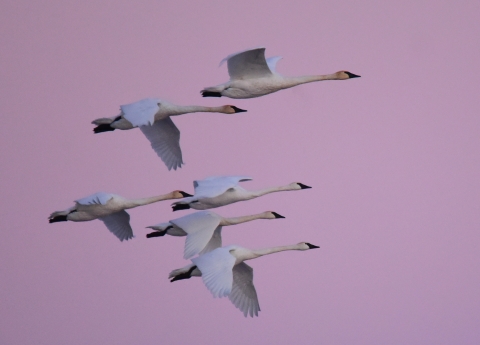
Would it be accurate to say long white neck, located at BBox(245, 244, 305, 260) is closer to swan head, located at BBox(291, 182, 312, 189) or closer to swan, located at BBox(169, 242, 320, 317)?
swan, located at BBox(169, 242, 320, 317)

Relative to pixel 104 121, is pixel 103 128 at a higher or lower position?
lower

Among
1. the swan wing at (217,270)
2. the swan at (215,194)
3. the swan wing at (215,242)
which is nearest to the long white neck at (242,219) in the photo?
the swan wing at (215,242)

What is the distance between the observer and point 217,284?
22672 mm

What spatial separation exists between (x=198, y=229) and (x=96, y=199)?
1.80 meters

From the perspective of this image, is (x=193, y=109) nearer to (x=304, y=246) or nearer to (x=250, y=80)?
(x=250, y=80)

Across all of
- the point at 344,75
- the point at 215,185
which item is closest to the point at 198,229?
the point at 215,185

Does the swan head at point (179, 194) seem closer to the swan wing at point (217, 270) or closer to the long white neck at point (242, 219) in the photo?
the long white neck at point (242, 219)

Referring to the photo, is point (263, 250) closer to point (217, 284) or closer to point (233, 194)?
point (233, 194)

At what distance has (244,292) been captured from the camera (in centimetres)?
2577

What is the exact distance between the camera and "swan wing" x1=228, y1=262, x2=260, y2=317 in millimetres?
25609

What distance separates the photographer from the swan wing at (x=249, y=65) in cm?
2281

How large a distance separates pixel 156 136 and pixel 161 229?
171 cm

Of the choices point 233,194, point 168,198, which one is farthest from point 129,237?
point 233,194

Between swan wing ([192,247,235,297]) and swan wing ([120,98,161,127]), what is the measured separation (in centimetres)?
231
